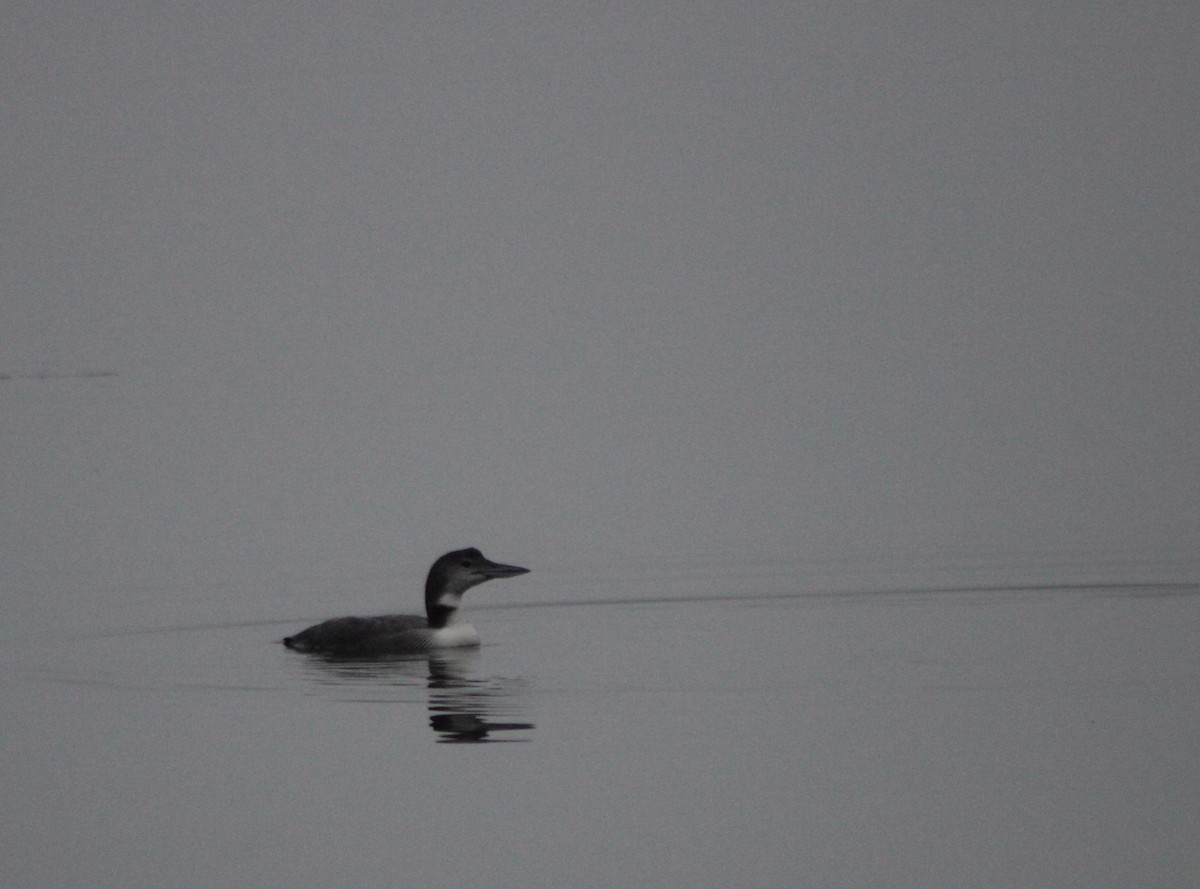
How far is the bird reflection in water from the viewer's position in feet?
46.0

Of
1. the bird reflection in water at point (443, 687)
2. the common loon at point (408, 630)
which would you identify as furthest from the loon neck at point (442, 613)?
the bird reflection in water at point (443, 687)

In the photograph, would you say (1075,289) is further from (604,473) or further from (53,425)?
(604,473)

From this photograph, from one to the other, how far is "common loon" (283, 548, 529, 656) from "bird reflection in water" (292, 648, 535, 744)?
0.33 ft

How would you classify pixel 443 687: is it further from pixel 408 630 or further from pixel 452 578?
pixel 452 578

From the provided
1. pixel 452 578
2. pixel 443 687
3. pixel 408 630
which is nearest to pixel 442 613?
pixel 408 630

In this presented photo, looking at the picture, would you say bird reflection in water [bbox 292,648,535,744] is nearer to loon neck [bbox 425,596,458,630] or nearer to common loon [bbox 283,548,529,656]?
common loon [bbox 283,548,529,656]

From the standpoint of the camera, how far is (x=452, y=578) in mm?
17656

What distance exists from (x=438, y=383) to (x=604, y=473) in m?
35.9

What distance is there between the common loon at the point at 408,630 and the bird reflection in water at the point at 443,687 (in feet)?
0.33

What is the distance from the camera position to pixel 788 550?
2259 centimetres

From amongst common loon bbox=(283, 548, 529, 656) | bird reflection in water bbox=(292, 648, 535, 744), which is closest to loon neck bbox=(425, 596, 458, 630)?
common loon bbox=(283, 548, 529, 656)

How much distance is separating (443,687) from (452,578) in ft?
7.50

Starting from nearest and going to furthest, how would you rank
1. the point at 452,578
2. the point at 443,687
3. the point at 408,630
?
the point at 443,687 < the point at 408,630 < the point at 452,578

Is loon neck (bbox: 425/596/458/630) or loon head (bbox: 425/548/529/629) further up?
loon head (bbox: 425/548/529/629)
